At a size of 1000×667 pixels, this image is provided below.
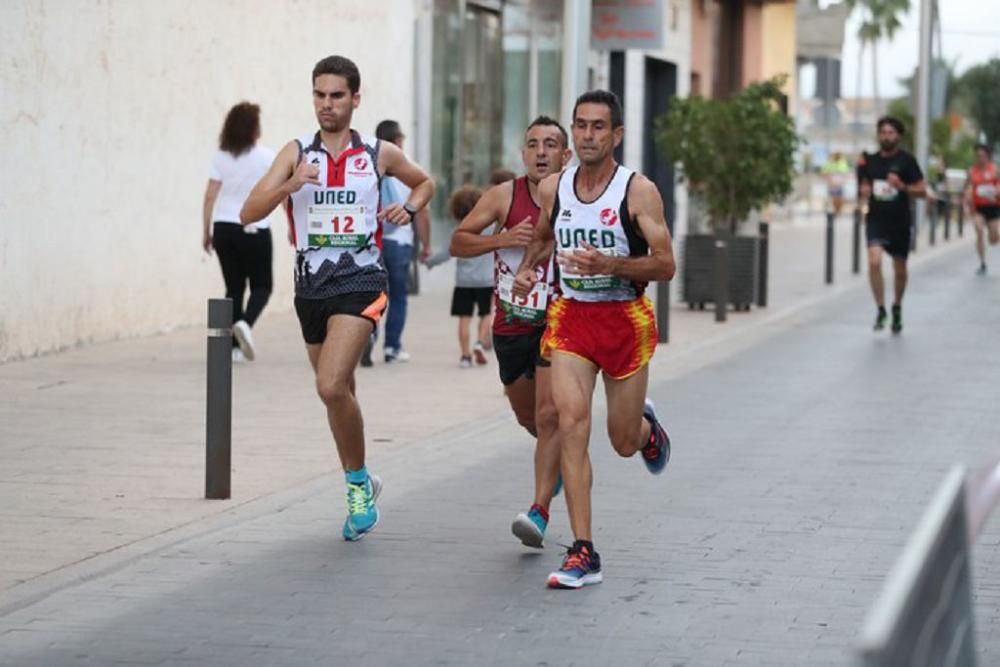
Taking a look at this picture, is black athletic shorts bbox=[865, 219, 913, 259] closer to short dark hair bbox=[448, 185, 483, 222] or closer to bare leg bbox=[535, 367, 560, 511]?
short dark hair bbox=[448, 185, 483, 222]

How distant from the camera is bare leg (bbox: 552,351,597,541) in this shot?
25.4 feet

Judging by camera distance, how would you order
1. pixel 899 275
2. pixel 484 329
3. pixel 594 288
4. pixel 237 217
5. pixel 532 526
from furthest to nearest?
pixel 899 275 → pixel 484 329 → pixel 237 217 → pixel 532 526 → pixel 594 288

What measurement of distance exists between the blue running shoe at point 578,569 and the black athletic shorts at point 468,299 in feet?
25.5

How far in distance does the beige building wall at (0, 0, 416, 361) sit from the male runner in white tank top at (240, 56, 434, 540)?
6898mm

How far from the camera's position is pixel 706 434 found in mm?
12203

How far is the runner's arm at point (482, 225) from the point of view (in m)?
8.34

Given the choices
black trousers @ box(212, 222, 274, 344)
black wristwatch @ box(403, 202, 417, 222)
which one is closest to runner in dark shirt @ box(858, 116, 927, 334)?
black trousers @ box(212, 222, 274, 344)

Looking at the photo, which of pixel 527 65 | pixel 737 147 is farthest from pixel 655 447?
pixel 527 65

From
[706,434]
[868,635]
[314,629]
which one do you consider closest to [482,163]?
[706,434]

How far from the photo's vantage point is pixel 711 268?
72.5 ft

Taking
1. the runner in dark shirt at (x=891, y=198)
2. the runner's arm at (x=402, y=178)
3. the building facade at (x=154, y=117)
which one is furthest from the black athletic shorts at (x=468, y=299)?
the runner's arm at (x=402, y=178)

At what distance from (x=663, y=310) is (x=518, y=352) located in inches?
370

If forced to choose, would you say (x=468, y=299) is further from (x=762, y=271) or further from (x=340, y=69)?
(x=762, y=271)

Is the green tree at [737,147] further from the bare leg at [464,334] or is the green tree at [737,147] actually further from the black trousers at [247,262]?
the black trousers at [247,262]
